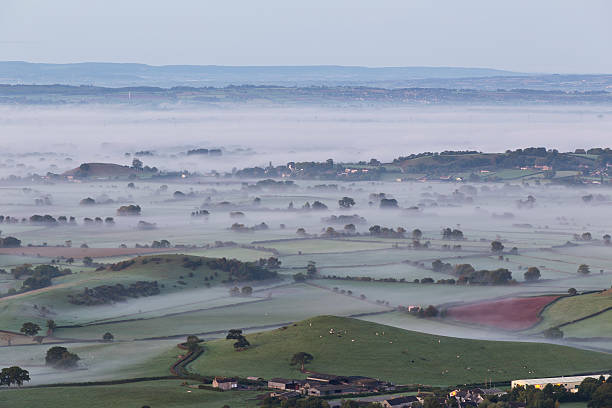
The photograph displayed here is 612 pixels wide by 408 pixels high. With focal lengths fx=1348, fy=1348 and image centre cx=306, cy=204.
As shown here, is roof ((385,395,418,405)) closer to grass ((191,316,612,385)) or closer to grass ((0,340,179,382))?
grass ((191,316,612,385))

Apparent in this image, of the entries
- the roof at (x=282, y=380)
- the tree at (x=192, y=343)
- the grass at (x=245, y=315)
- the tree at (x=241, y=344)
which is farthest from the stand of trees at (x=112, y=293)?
the roof at (x=282, y=380)

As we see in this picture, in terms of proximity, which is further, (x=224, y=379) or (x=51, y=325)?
(x=51, y=325)

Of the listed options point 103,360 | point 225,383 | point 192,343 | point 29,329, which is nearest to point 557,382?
point 225,383

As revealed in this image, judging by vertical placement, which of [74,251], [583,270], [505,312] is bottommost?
[74,251]

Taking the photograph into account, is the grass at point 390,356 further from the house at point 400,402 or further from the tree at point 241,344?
the house at point 400,402

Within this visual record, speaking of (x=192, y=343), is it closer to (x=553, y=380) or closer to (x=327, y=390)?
(x=327, y=390)

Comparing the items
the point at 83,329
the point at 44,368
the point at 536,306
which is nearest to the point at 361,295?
the point at 536,306
